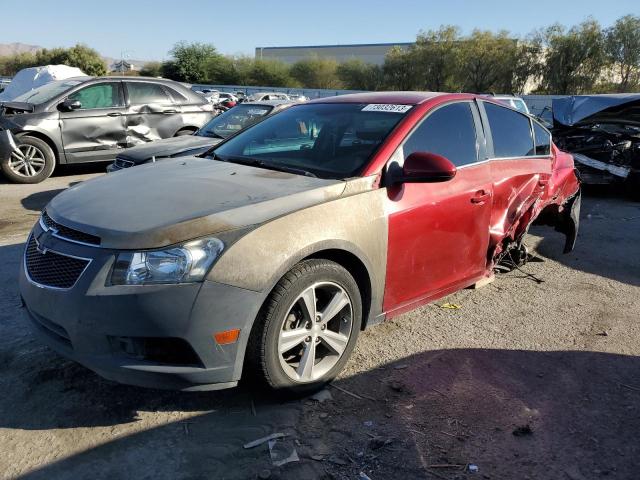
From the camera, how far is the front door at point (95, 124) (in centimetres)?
930

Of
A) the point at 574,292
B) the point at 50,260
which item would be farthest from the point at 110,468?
the point at 574,292

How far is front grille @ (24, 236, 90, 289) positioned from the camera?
256 cm

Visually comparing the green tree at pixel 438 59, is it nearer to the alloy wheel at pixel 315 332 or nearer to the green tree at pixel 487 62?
the green tree at pixel 487 62

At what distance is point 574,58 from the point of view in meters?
49.8

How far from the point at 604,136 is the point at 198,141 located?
7274 mm

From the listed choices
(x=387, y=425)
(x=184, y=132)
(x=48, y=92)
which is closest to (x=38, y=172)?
(x=48, y=92)

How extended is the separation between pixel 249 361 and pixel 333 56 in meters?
89.6

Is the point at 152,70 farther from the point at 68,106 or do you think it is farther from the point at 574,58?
the point at 68,106

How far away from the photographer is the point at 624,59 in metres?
48.7

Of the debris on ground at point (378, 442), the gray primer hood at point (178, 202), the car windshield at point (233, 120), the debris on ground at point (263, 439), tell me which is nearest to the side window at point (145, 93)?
the car windshield at point (233, 120)

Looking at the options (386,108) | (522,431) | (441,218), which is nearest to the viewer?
(522,431)

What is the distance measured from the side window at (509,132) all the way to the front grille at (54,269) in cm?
318

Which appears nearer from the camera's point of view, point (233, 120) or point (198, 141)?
point (198, 141)

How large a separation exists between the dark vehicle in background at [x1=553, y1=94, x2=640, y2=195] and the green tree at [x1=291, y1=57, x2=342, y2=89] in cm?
6175
